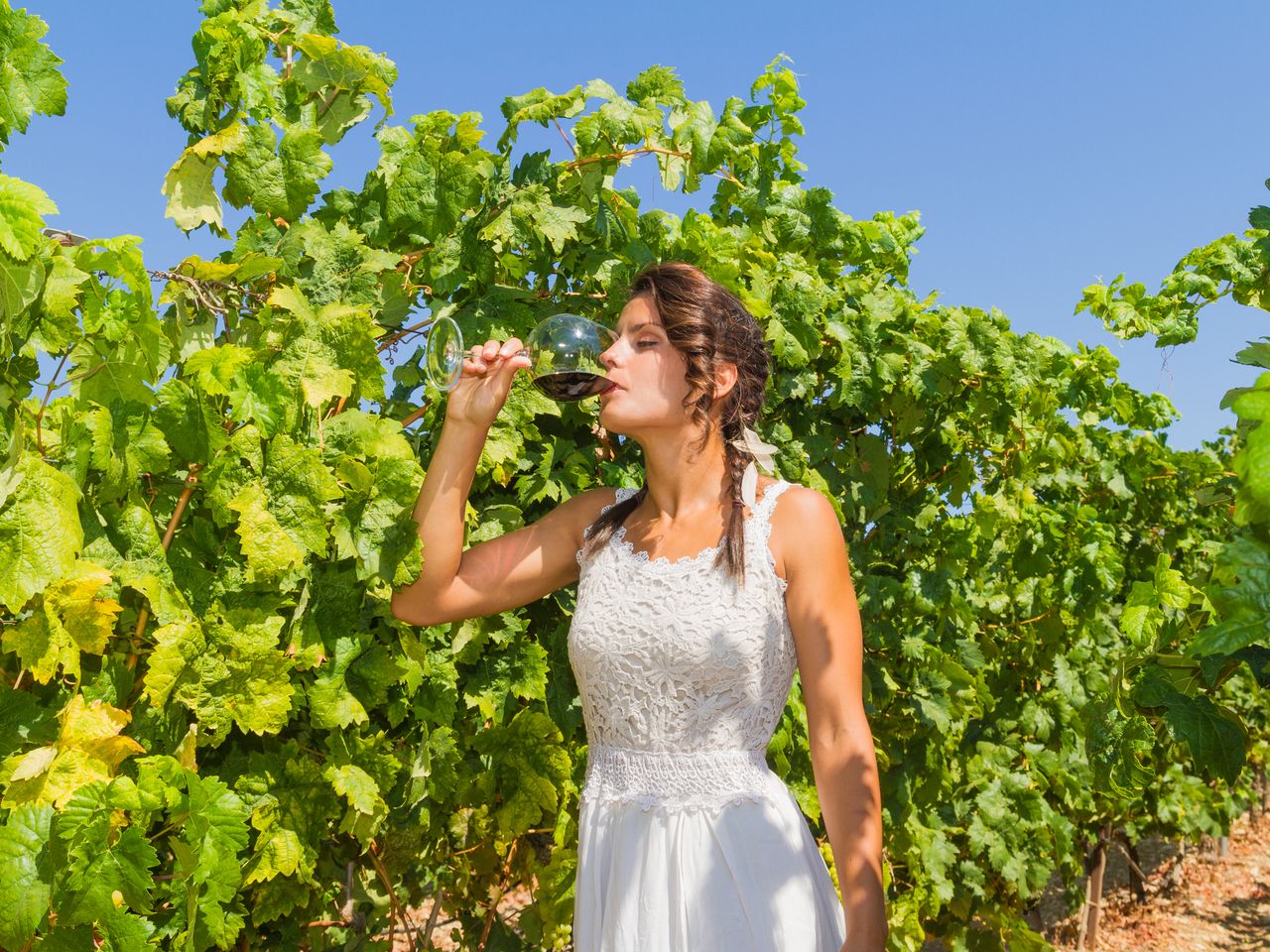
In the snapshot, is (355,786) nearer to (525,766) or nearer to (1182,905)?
(525,766)

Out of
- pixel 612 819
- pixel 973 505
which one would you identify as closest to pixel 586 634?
pixel 612 819

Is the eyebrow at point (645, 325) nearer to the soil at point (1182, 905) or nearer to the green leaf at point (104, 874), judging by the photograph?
the green leaf at point (104, 874)

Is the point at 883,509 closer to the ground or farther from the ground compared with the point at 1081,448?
closer to the ground

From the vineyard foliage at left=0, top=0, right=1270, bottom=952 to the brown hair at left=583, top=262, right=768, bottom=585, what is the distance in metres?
0.35

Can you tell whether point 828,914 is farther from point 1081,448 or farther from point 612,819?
point 1081,448

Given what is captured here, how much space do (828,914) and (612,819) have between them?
15.9 inches

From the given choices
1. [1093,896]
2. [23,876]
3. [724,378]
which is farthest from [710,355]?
[1093,896]

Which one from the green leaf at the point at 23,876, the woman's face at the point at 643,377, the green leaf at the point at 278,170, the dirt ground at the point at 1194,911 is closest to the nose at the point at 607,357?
the woman's face at the point at 643,377

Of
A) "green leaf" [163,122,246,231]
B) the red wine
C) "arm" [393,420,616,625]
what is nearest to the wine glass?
the red wine

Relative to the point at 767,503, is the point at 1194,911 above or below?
below

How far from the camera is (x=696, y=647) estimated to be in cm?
207

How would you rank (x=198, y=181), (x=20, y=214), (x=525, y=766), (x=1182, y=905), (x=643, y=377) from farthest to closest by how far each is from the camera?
(x=1182, y=905) < (x=525, y=766) < (x=198, y=181) < (x=643, y=377) < (x=20, y=214)

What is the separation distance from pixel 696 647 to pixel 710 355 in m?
0.54

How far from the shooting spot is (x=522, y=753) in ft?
8.90
